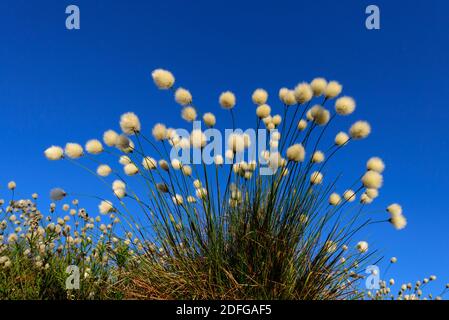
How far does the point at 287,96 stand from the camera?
4.11 m

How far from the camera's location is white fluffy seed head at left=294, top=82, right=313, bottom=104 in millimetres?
3988

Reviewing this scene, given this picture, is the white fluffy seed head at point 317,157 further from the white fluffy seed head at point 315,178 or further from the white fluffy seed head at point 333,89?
the white fluffy seed head at point 333,89

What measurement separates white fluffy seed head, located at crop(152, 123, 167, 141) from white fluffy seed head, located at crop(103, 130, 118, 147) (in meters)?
0.36

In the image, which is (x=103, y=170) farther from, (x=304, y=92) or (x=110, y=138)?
(x=304, y=92)

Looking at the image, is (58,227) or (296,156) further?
(58,227)

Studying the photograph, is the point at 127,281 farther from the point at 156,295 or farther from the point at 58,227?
the point at 58,227

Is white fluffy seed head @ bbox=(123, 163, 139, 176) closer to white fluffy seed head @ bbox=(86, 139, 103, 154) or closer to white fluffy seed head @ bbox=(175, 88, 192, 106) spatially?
white fluffy seed head @ bbox=(86, 139, 103, 154)

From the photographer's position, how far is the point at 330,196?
417cm

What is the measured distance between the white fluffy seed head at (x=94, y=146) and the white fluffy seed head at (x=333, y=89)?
2.07 m

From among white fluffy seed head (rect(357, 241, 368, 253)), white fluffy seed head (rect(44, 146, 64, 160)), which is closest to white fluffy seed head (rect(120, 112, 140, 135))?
white fluffy seed head (rect(44, 146, 64, 160))

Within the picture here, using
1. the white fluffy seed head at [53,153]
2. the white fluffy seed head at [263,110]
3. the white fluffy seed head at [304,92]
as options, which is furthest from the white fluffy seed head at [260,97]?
the white fluffy seed head at [53,153]

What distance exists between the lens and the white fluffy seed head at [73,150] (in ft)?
13.4
